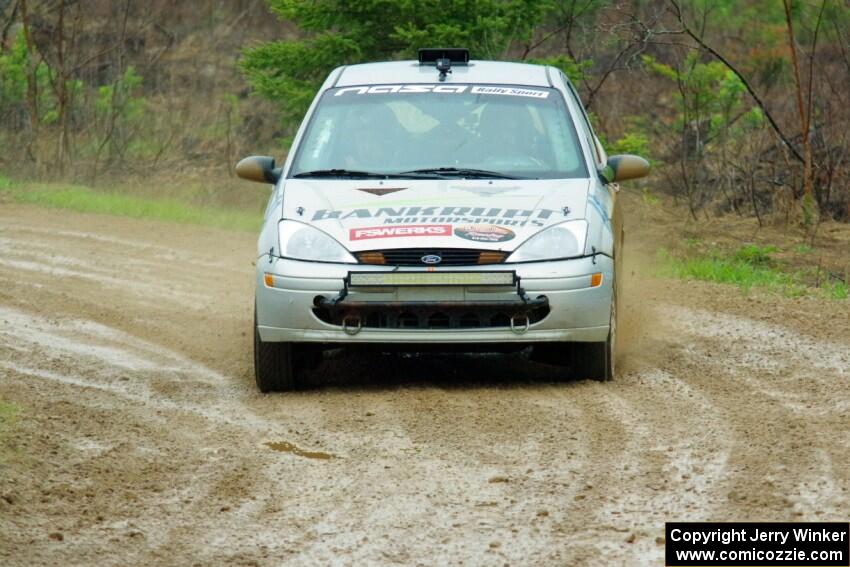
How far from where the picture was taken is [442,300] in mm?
7324

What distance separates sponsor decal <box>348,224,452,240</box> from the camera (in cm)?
741

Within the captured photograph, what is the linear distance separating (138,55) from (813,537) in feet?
88.1

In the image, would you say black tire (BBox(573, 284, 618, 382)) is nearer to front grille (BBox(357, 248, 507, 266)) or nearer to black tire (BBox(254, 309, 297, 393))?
front grille (BBox(357, 248, 507, 266))

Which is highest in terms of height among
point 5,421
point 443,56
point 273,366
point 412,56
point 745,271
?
point 443,56

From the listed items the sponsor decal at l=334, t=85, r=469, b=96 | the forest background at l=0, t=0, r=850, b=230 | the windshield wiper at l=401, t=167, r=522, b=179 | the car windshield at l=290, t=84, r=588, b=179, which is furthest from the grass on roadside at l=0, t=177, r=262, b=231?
the windshield wiper at l=401, t=167, r=522, b=179

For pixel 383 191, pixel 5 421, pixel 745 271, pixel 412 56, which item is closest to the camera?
pixel 5 421

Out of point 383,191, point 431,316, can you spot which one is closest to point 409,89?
point 383,191

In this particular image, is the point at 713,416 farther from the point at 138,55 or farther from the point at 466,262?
the point at 138,55

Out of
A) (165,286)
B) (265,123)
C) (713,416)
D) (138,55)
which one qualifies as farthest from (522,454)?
(138,55)

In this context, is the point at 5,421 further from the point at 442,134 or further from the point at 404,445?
the point at 442,134

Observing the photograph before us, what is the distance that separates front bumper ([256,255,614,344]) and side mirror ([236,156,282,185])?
1.17m

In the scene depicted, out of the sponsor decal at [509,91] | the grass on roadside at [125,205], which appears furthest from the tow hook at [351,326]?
the grass on roadside at [125,205]

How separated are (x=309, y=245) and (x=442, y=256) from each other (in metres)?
0.69

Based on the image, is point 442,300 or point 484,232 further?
point 484,232
